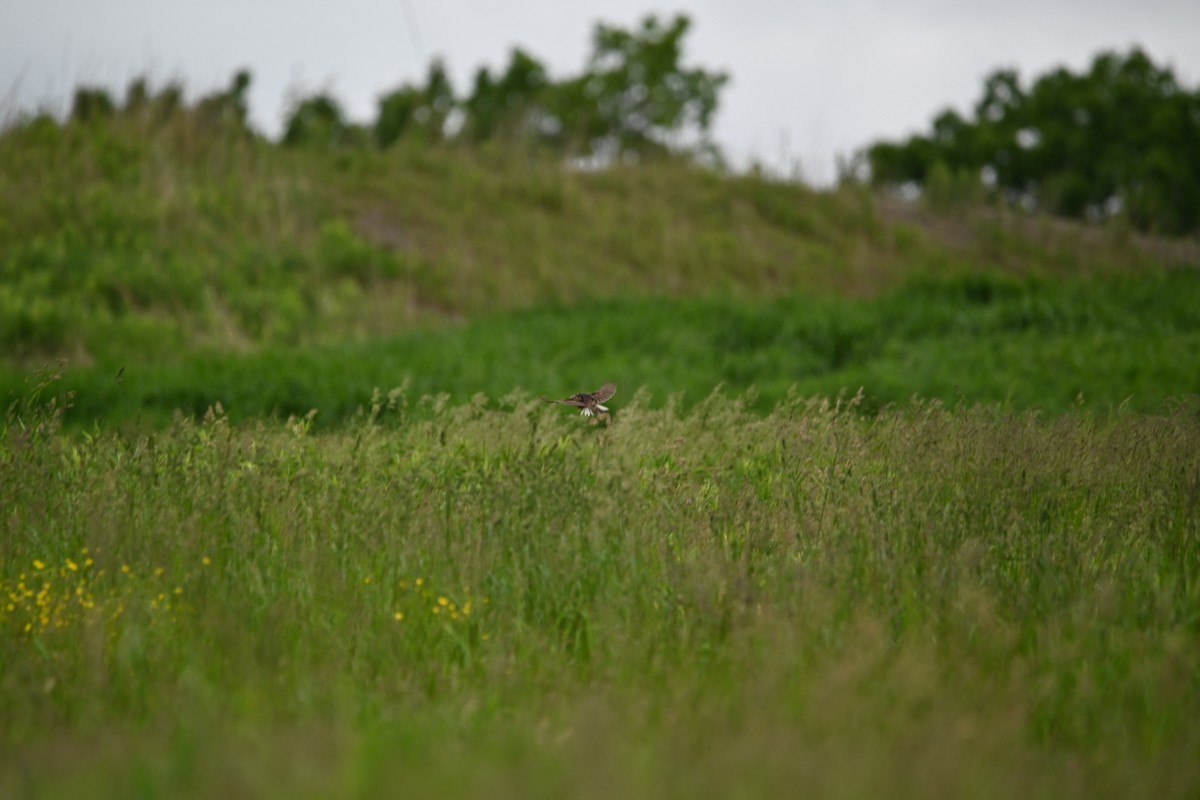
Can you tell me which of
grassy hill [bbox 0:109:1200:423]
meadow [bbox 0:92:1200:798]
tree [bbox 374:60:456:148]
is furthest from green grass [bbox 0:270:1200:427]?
tree [bbox 374:60:456:148]

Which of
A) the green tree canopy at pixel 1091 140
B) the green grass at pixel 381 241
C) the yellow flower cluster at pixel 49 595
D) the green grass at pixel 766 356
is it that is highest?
the green tree canopy at pixel 1091 140

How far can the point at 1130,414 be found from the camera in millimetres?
6398

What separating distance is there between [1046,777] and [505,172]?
1920 cm

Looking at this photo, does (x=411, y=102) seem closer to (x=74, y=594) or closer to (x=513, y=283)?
(x=513, y=283)

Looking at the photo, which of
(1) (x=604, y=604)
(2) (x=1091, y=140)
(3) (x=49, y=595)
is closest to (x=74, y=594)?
(3) (x=49, y=595)

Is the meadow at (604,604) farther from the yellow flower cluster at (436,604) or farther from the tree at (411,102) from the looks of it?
the tree at (411,102)

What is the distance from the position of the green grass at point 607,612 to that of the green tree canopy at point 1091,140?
26.9 meters

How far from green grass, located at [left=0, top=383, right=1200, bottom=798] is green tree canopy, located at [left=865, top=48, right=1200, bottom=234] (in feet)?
88.2

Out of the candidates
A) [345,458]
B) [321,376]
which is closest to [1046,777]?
[345,458]

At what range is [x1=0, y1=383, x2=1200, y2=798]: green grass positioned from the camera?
2.50 metres

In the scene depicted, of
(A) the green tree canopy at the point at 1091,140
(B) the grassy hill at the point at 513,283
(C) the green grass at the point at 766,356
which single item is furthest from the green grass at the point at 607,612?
(A) the green tree canopy at the point at 1091,140

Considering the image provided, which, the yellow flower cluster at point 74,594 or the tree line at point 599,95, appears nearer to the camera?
the yellow flower cluster at point 74,594

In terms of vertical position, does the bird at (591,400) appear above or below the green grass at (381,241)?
below

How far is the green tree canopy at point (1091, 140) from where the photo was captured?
3139cm
